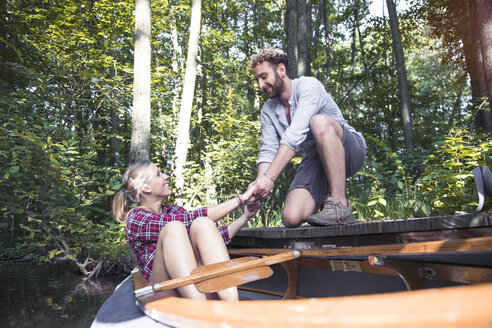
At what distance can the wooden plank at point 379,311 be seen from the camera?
0.40m

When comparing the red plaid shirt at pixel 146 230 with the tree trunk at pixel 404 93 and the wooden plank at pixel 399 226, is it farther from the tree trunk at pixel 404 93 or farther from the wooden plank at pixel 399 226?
the tree trunk at pixel 404 93

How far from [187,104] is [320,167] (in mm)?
5442

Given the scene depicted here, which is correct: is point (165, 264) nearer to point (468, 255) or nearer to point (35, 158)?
point (468, 255)

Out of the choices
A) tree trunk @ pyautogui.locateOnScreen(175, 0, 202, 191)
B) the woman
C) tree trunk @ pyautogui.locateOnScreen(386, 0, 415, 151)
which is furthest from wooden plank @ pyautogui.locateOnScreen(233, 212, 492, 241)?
tree trunk @ pyautogui.locateOnScreen(386, 0, 415, 151)

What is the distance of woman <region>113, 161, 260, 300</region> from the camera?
1650mm

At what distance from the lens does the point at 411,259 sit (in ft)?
4.83

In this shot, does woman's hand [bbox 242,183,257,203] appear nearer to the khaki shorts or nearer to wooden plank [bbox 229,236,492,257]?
the khaki shorts

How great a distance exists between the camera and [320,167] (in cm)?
278

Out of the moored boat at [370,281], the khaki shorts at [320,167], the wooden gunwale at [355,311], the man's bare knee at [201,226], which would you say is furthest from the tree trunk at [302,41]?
the wooden gunwale at [355,311]

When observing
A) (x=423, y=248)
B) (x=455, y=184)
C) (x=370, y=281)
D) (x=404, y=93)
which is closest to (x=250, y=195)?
(x=370, y=281)

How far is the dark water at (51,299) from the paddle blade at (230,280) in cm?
235

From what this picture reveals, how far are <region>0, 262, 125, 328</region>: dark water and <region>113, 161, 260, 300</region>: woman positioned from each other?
1527mm

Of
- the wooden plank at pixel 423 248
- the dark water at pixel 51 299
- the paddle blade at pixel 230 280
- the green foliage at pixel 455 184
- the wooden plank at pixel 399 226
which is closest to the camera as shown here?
the wooden plank at pixel 423 248

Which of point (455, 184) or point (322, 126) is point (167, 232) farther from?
point (455, 184)
